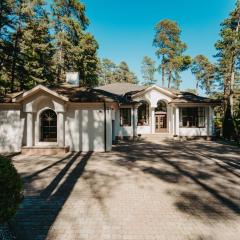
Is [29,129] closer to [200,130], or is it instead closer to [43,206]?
[43,206]

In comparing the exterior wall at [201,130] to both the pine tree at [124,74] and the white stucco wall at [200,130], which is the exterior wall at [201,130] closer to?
the white stucco wall at [200,130]

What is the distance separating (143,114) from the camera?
24562 millimetres

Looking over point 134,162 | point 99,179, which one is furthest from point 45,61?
point 99,179

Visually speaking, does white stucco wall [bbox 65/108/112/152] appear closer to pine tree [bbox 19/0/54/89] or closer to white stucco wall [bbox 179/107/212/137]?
white stucco wall [bbox 179/107/212/137]

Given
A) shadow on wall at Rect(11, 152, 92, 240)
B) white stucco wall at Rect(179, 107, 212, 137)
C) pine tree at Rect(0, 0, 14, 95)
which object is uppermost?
pine tree at Rect(0, 0, 14, 95)

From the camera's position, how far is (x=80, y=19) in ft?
109

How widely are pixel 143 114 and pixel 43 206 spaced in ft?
64.5

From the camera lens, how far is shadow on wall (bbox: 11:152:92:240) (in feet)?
14.3

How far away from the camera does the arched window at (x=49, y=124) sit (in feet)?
47.8

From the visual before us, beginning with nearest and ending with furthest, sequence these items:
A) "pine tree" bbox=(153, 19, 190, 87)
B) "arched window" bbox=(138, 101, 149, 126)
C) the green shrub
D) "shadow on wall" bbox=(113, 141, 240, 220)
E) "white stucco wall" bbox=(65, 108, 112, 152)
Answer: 1. the green shrub
2. "shadow on wall" bbox=(113, 141, 240, 220)
3. "white stucco wall" bbox=(65, 108, 112, 152)
4. "arched window" bbox=(138, 101, 149, 126)
5. "pine tree" bbox=(153, 19, 190, 87)

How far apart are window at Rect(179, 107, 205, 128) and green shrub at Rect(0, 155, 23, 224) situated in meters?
19.8

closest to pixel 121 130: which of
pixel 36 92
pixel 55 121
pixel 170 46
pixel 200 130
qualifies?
pixel 200 130

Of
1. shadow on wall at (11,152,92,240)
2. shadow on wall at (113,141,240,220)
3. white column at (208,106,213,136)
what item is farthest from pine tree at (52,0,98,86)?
shadow on wall at (11,152,92,240)

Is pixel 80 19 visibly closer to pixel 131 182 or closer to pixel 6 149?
pixel 6 149
